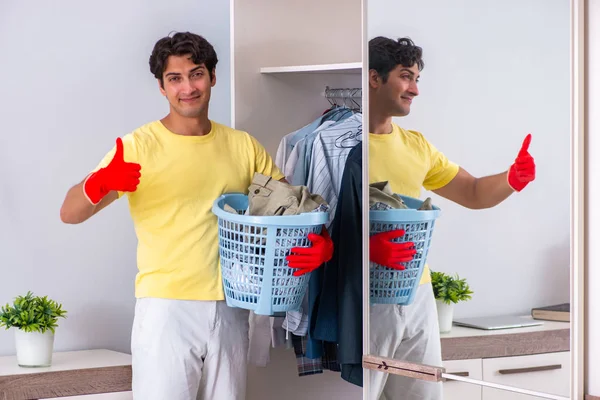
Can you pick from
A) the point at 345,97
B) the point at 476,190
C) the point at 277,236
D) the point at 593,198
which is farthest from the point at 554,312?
the point at 345,97

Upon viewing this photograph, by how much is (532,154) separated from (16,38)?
1907 mm

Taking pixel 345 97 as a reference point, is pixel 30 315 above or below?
below

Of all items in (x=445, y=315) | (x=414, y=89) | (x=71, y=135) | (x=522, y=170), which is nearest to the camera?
(x=522, y=170)

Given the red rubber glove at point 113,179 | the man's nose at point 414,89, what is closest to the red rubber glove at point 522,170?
the man's nose at point 414,89

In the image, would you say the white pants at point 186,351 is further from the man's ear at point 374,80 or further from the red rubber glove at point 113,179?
the man's ear at point 374,80

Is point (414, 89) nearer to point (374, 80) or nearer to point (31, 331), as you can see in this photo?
point (374, 80)

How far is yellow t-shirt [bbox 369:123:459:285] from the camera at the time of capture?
6.97 ft

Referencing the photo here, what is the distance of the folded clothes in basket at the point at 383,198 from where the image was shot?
2328 millimetres

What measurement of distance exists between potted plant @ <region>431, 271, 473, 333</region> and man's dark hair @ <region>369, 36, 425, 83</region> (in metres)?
0.55

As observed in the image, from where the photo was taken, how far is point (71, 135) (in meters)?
3.02

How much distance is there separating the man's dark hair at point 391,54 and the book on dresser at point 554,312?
0.71m

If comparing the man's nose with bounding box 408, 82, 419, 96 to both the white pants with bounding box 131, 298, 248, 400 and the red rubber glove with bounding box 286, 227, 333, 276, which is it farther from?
the white pants with bounding box 131, 298, 248, 400

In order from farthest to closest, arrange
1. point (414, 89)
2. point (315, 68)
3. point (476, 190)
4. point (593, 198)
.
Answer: point (315, 68) → point (414, 89) → point (476, 190) → point (593, 198)

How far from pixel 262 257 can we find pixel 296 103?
92 centimetres
